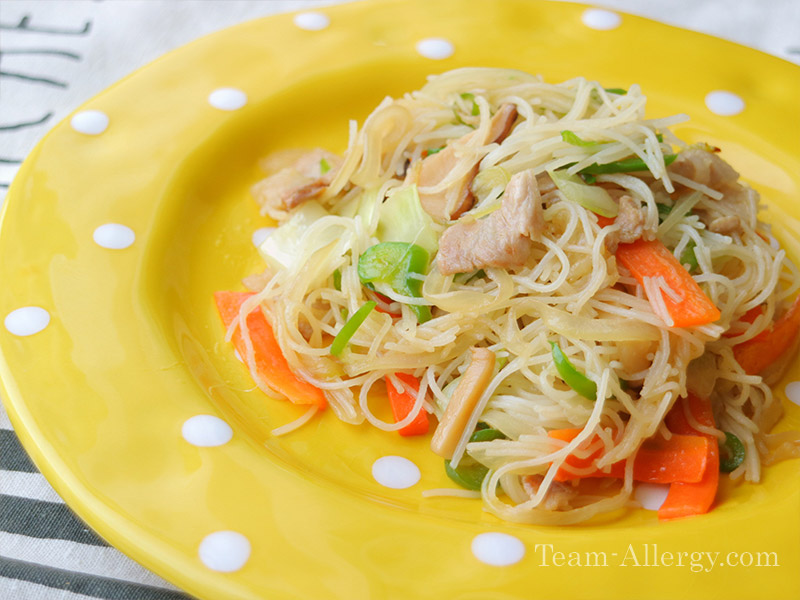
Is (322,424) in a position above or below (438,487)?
above

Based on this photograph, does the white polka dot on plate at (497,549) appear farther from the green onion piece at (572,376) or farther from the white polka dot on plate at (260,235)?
the white polka dot on plate at (260,235)

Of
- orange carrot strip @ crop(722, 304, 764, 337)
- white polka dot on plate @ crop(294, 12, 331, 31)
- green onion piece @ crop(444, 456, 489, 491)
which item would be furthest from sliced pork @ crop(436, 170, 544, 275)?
white polka dot on plate @ crop(294, 12, 331, 31)

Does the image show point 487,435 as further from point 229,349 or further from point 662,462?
point 229,349

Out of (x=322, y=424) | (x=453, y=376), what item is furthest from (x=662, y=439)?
(x=322, y=424)

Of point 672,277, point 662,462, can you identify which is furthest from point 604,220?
point 662,462

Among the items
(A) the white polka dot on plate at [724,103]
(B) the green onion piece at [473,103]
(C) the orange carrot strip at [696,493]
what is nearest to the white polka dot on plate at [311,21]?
(B) the green onion piece at [473,103]

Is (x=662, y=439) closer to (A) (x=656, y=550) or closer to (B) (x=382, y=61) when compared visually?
(A) (x=656, y=550)

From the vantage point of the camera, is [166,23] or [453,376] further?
[166,23]

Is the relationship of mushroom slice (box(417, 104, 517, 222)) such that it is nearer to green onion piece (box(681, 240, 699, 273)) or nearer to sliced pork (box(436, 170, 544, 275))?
sliced pork (box(436, 170, 544, 275))
